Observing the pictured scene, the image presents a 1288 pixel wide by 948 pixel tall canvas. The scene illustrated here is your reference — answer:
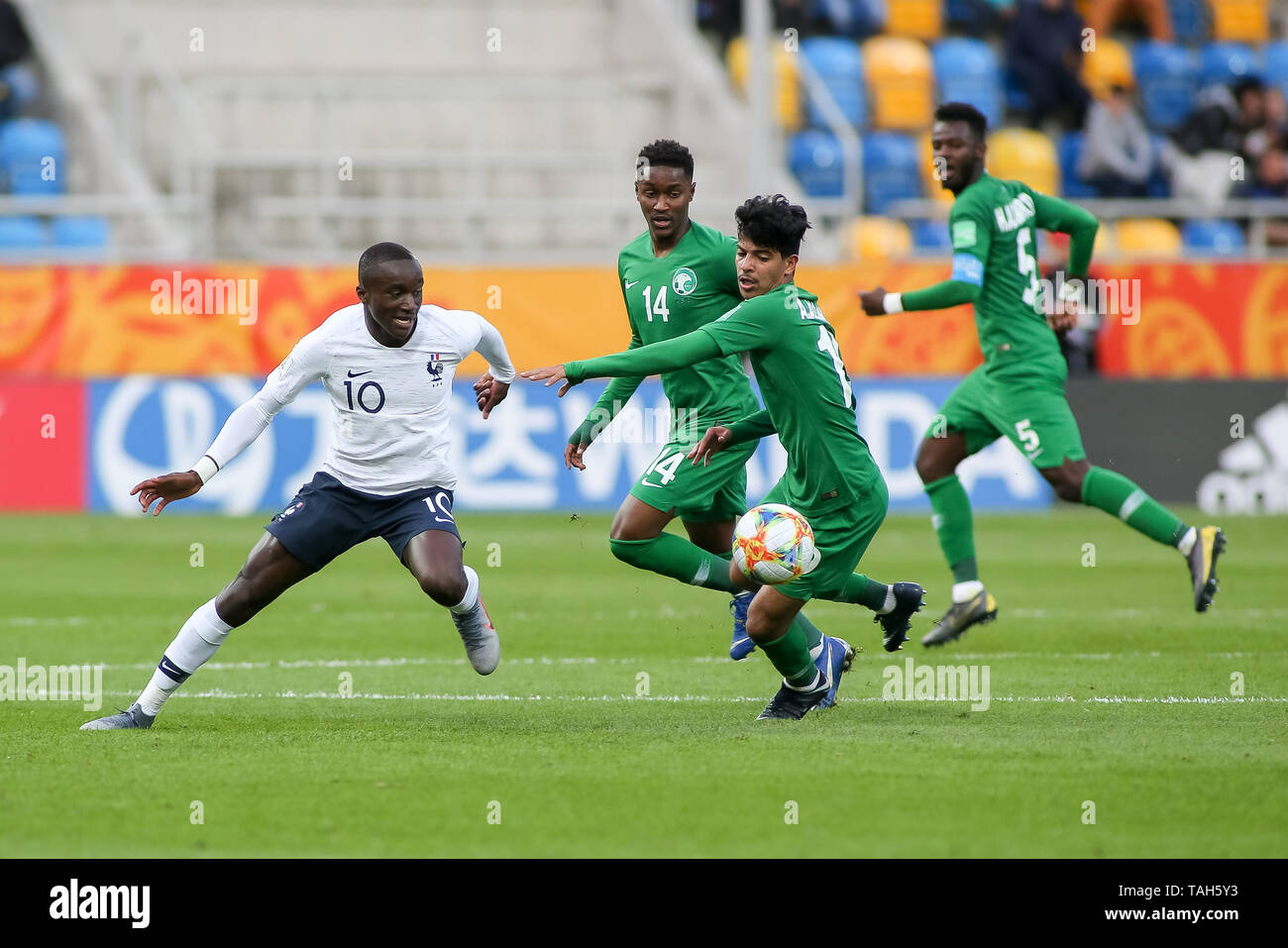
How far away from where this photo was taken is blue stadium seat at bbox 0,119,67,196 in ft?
62.5

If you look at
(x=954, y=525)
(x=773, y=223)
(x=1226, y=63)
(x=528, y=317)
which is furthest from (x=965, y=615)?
(x=1226, y=63)

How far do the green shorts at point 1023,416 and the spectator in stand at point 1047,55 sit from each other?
45.4 ft

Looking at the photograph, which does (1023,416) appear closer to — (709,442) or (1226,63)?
(709,442)

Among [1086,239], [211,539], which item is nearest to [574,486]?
[211,539]

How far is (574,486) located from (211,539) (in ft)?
11.6

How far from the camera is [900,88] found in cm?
2248

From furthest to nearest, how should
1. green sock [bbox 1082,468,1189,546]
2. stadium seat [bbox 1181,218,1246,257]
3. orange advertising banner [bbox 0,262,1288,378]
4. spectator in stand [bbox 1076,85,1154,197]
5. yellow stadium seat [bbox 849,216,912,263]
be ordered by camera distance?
stadium seat [bbox 1181,218,1246,257], spectator in stand [bbox 1076,85,1154,197], yellow stadium seat [bbox 849,216,912,263], orange advertising banner [bbox 0,262,1288,378], green sock [bbox 1082,468,1189,546]

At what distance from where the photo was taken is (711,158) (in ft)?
72.2

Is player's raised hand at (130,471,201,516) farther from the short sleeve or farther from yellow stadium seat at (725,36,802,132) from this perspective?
yellow stadium seat at (725,36,802,132)

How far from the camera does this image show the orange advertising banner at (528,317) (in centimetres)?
1703

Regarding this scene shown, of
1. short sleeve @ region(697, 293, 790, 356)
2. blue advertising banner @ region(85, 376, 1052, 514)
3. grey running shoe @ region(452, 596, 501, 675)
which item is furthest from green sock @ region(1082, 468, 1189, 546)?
blue advertising banner @ region(85, 376, 1052, 514)

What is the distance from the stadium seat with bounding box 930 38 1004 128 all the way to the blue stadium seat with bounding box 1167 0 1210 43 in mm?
3025
